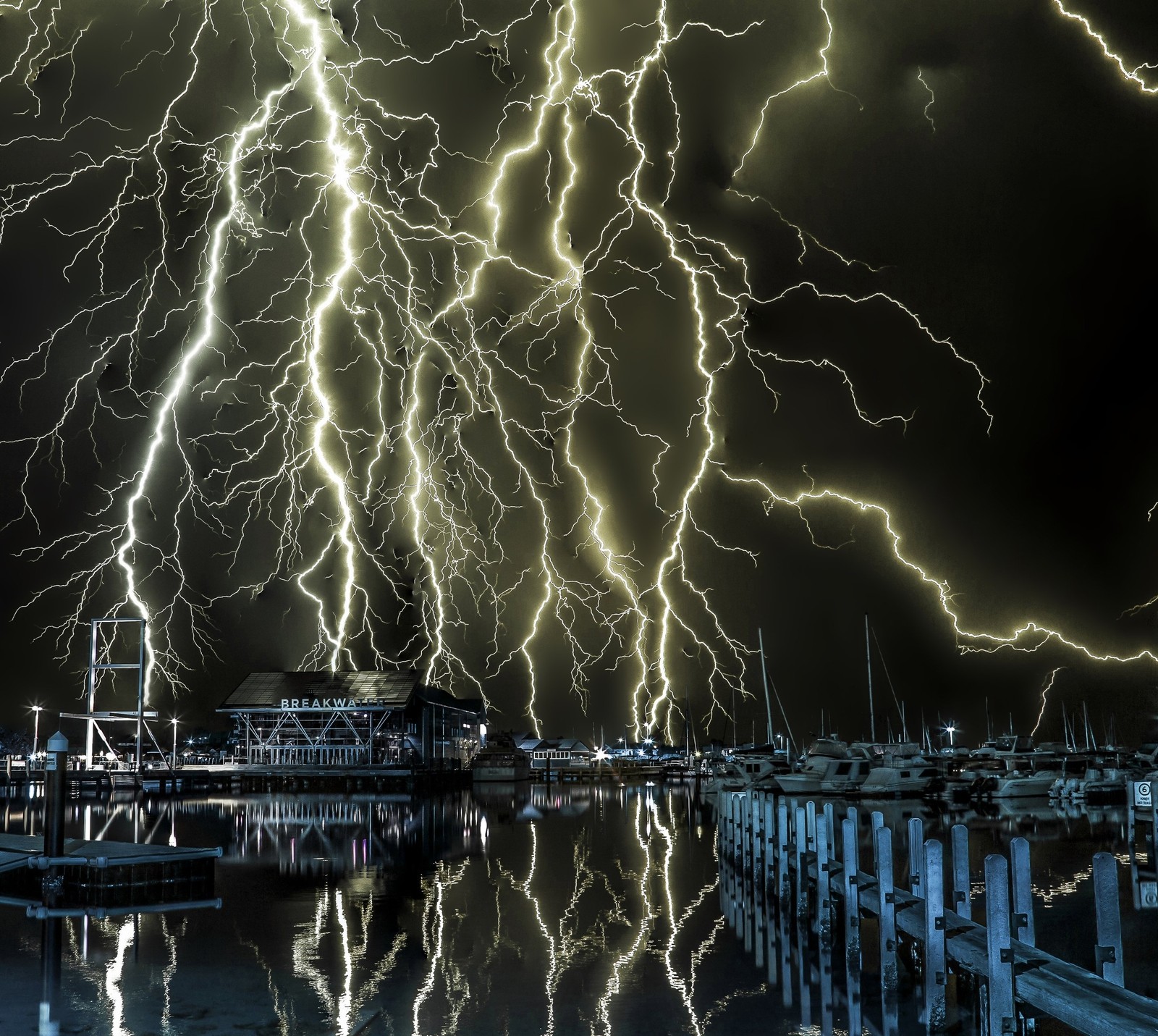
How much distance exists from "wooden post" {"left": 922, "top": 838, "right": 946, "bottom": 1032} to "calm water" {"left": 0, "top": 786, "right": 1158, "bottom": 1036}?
0.17m

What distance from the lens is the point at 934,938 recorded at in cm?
754

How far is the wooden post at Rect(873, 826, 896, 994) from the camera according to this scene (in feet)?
28.2

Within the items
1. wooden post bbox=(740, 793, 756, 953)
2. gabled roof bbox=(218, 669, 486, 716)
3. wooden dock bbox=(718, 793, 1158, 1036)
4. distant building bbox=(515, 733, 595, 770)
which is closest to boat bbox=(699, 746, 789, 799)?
gabled roof bbox=(218, 669, 486, 716)

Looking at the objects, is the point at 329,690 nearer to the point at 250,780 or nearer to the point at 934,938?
the point at 250,780

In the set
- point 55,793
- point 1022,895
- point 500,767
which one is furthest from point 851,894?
point 500,767

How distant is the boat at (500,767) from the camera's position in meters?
58.9

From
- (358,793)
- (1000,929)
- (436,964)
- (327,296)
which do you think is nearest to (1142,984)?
(1000,929)

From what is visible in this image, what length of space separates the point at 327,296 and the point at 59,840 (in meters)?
24.6

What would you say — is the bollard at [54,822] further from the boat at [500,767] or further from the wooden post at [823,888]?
the boat at [500,767]

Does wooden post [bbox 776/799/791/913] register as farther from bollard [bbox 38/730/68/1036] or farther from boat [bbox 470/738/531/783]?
boat [bbox 470/738/531/783]

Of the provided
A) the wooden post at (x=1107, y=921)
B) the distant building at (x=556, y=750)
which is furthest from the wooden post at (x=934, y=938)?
the distant building at (x=556, y=750)

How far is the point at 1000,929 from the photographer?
6.45 meters

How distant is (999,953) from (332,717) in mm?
48390

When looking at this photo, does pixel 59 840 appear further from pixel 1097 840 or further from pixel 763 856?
pixel 1097 840
